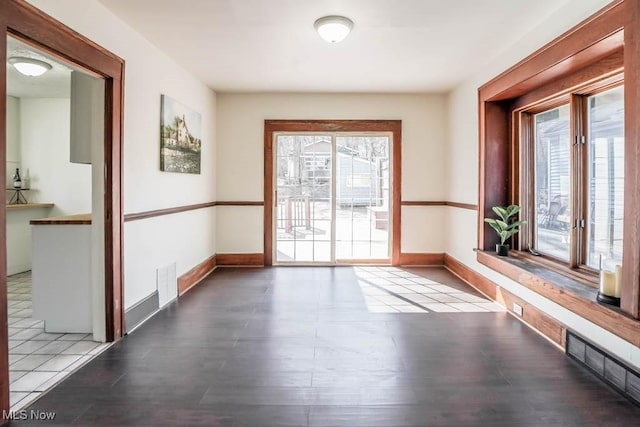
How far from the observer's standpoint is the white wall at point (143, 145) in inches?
110

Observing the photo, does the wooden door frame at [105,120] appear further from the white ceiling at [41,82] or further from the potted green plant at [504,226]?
the potted green plant at [504,226]

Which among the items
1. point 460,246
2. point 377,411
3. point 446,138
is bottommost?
point 377,411

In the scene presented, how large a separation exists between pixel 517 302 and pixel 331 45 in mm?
2883

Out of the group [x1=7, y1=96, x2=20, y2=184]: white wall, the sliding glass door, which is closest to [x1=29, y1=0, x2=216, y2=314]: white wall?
the sliding glass door

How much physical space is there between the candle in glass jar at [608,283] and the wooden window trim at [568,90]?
150 millimetres

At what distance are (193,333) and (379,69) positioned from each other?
331 cm

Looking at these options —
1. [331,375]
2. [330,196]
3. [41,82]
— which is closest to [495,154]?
[330,196]

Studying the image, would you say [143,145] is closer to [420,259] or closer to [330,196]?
[330,196]

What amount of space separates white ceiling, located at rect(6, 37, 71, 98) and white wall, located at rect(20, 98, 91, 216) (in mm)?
214

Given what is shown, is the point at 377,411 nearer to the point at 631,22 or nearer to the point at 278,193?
the point at 631,22

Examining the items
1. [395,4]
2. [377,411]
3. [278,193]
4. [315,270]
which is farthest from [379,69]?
[377,411]

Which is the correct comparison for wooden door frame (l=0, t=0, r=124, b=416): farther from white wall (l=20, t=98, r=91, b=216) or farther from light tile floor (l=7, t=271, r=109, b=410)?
white wall (l=20, t=98, r=91, b=216)

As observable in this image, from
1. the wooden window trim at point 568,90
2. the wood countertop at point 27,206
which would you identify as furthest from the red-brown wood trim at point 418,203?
the wood countertop at point 27,206

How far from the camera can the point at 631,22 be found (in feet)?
7.09
